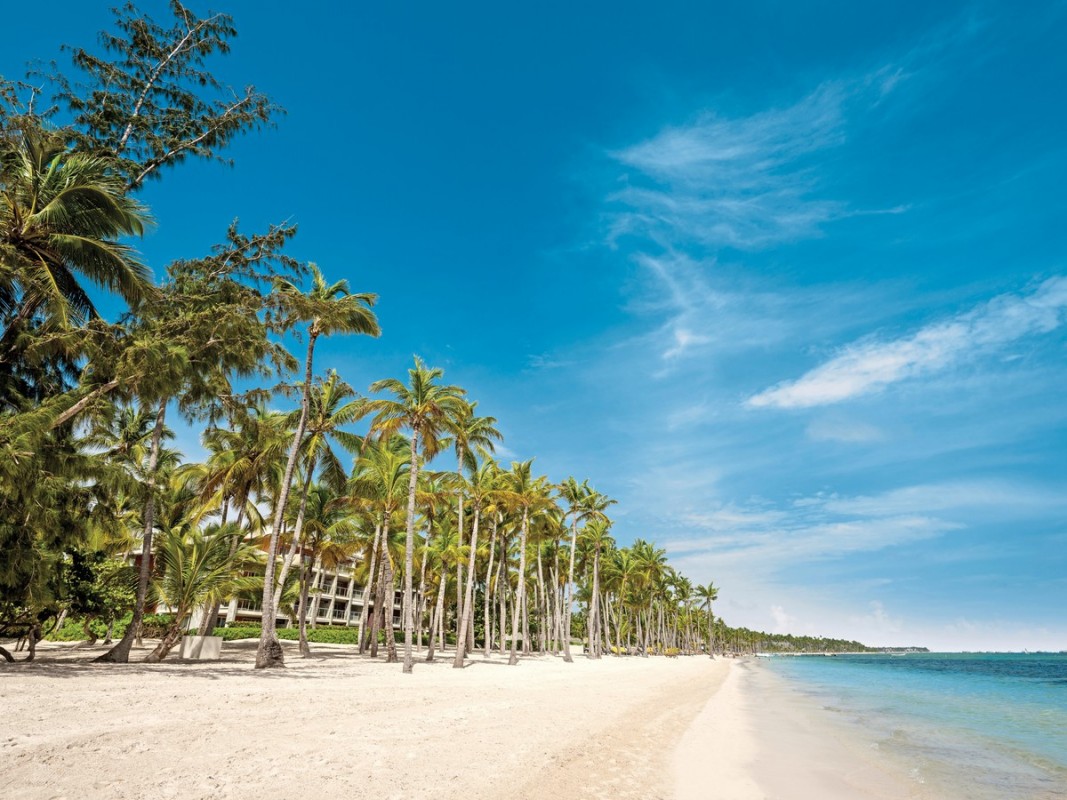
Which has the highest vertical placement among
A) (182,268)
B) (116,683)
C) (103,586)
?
(182,268)

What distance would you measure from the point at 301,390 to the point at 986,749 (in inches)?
1021

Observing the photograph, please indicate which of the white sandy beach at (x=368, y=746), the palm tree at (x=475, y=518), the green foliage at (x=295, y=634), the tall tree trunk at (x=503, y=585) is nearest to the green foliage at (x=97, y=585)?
the white sandy beach at (x=368, y=746)

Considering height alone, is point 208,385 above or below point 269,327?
below

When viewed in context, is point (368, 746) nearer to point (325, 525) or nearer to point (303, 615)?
point (303, 615)

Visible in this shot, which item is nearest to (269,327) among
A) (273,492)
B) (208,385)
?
(208,385)

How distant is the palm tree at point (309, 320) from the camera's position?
1997 cm

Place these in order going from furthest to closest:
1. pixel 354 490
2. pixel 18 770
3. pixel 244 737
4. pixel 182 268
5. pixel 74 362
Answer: pixel 354 490 < pixel 182 268 < pixel 74 362 < pixel 244 737 < pixel 18 770

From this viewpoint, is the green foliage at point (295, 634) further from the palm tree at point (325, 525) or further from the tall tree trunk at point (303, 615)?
the tall tree trunk at point (303, 615)

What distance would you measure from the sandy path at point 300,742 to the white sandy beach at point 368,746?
33 mm

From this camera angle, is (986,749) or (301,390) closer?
(986,749)

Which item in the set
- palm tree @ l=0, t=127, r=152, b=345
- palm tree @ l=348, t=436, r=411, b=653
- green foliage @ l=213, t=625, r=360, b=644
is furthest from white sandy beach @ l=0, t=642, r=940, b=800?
green foliage @ l=213, t=625, r=360, b=644

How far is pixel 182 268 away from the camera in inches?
768

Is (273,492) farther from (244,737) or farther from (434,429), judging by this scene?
(244,737)

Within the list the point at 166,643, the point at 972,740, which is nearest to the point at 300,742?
the point at 166,643
